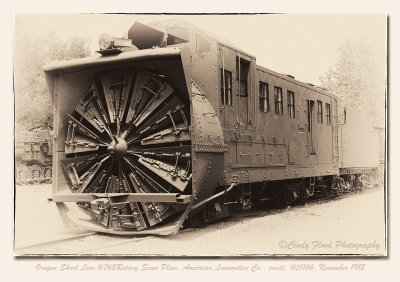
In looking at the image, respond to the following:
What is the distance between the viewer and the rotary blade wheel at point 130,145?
31.4ft

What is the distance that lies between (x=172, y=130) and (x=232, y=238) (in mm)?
2240

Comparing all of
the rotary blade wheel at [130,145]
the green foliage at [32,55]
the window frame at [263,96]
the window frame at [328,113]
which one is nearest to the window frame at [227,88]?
the rotary blade wheel at [130,145]

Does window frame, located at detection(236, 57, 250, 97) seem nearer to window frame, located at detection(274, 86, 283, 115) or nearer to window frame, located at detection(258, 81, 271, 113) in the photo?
window frame, located at detection(258, 81, 271, 113)

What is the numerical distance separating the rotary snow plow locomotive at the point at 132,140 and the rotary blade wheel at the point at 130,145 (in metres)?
0.02

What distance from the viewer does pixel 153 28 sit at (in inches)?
405

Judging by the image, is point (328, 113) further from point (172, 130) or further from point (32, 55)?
point (32, 55)

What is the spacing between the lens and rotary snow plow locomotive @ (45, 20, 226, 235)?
933cm

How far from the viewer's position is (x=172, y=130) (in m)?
9.59

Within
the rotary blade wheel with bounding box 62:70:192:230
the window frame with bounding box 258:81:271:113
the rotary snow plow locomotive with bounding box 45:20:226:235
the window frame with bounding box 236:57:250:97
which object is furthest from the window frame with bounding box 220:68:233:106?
the window frame with bounding box 258:81:271:113

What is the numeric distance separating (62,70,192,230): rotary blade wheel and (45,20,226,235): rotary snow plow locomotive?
19mm

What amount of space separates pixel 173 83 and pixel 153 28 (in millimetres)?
1404

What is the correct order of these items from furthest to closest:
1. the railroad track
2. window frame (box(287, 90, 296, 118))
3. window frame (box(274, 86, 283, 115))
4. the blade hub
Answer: window frame (box(287, 90, 296, 118)) → window frame (box(274, 86, 283, 115)) → the blade hub → the railroad track
